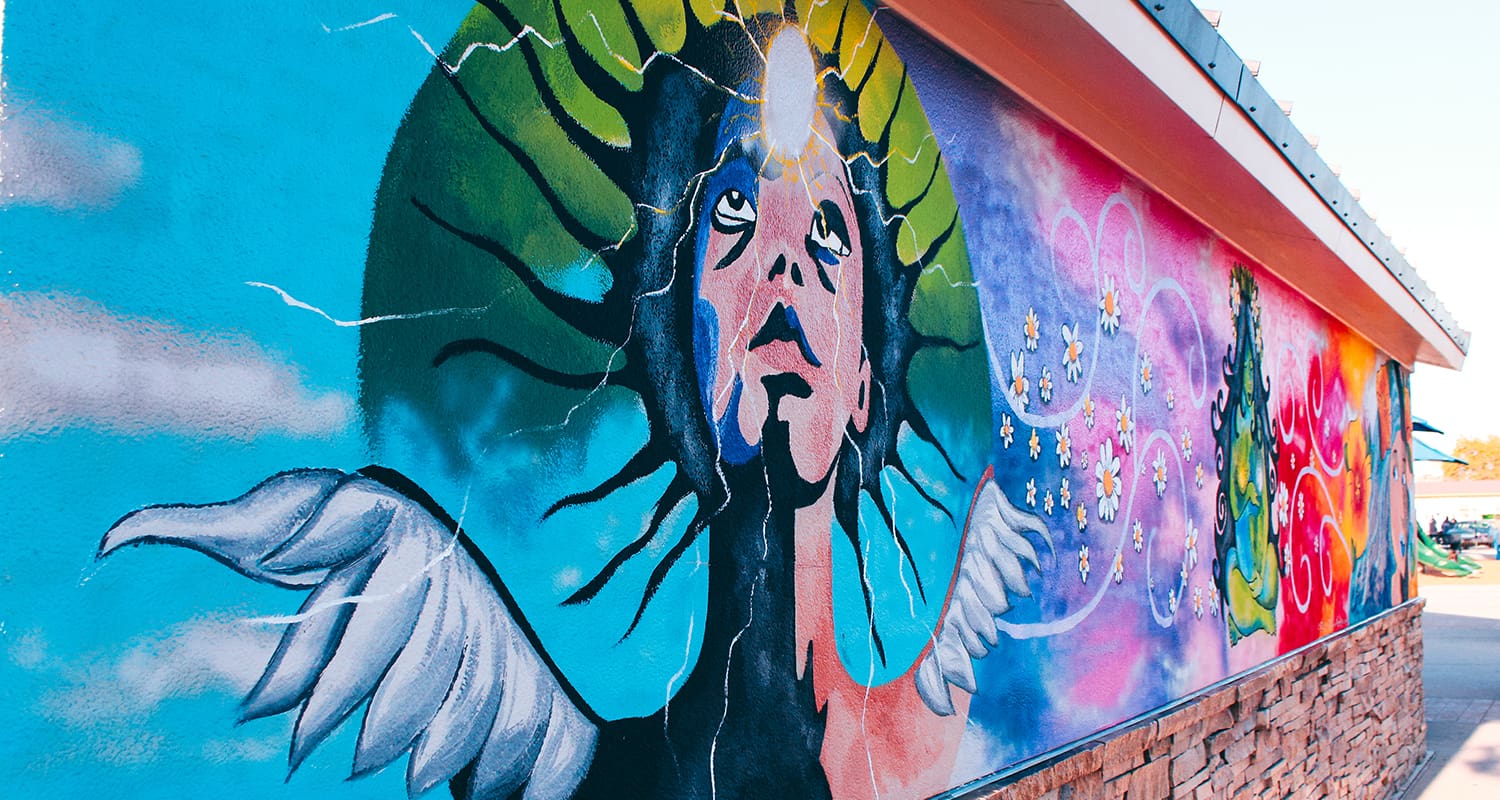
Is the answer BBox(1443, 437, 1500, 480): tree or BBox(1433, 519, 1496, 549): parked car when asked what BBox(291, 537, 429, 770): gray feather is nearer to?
BBox(1433, 519, 1496, 549): parked car

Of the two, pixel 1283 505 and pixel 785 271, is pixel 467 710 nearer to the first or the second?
pixel 785 271

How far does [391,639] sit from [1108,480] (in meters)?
3.26

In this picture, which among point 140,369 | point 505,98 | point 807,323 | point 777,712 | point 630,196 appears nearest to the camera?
point 140,369

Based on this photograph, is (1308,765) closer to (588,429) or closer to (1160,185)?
(1160,185)

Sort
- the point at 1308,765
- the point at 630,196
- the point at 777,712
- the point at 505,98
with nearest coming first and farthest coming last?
the point at 505,98, the point at 630,196, the point at 777,712, the point at 1308,765

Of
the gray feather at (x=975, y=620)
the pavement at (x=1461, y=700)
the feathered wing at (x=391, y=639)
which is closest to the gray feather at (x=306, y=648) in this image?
the feathered wing at (x=391, y=639)

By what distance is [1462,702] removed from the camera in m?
11.1

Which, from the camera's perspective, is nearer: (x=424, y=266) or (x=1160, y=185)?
(x=424, y=266)

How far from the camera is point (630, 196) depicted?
2.31 metres

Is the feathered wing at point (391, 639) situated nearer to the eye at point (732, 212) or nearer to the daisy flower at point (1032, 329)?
the eye at point (732, 212)

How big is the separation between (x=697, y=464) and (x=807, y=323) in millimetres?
565

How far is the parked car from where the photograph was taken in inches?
1387

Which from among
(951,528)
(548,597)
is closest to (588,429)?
(548,597)

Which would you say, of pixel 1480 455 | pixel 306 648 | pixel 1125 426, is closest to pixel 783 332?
pixel 306 648
